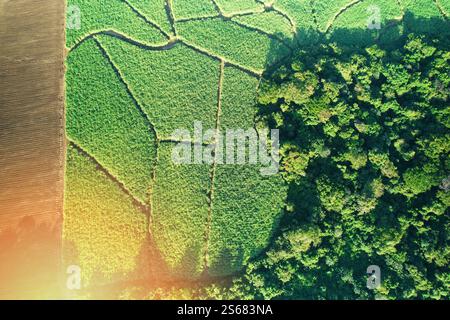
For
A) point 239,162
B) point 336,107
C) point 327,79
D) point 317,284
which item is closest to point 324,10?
point 327,79

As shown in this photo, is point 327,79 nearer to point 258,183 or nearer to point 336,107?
point 336,107

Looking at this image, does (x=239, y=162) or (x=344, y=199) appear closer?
(x=344, y=199)

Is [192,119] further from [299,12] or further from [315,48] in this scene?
[299,12]

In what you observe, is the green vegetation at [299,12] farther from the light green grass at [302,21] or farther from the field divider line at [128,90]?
the field divider line at [128,90]

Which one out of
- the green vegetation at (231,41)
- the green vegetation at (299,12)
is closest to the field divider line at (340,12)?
the green vegetation at (299,12)

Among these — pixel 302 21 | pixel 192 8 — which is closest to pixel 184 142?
pixel 192 8

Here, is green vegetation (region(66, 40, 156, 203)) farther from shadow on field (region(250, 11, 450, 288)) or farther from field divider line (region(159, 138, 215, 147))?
shadow on field (region(250, 11, 450, 288))

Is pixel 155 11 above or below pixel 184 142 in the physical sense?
above
